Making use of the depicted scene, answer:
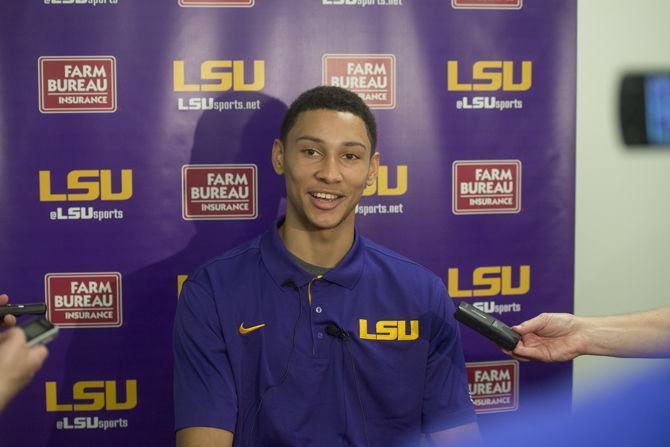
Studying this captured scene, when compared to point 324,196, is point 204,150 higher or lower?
higher

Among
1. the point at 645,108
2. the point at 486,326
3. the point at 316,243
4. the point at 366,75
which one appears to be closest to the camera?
the point at 645,108

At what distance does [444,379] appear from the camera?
72.6 inches

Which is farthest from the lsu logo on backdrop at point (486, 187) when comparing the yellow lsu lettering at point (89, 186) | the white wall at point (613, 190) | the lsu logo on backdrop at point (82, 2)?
the lsu logo on backdrop at point (82, 2)

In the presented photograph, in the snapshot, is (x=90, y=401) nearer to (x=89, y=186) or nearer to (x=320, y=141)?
(x=89, y=186)

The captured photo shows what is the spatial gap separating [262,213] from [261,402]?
99 cm

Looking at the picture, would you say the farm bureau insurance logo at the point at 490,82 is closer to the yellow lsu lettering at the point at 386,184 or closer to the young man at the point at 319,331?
the yellow lsu lettering at the point at 386,184

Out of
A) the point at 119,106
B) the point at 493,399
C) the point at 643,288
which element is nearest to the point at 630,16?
the point at 643,288

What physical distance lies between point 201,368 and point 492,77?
162 centimetres

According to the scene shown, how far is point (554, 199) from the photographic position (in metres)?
2.67

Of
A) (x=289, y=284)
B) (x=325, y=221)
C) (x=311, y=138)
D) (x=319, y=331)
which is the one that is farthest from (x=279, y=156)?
(x=319, y=331)

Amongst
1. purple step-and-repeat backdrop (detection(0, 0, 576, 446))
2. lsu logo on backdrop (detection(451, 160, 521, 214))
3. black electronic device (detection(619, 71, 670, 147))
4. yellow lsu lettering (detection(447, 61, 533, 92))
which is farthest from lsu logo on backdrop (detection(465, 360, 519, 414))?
black electronic device (detection(619, 71, 670, 147))

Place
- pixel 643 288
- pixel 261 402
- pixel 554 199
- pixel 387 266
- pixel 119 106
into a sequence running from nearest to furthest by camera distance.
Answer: pixel 261 402
pixel 387 266
pixel 119 106
pixel 554 199
pixel 643 288

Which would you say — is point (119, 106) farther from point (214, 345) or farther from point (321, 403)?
point (321, 403)

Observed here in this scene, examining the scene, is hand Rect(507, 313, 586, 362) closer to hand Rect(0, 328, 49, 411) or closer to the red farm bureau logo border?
hand Rect(0, 328, 49, 411)
